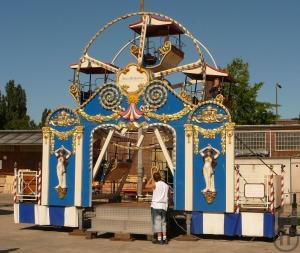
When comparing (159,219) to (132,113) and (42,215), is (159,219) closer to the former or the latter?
(132,113)

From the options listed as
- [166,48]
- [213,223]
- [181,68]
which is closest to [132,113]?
[181,68]

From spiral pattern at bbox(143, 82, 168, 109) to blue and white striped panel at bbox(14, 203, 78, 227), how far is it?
4039 mm

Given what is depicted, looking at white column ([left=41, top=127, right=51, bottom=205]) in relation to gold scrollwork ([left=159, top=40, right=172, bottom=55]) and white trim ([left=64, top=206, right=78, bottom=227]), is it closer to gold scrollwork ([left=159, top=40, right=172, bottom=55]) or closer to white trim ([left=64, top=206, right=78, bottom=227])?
white trim ([left=64, top=206, right=78, bottom=227])

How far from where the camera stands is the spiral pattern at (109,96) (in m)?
16.0

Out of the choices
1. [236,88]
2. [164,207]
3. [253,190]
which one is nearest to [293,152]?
[236,88]

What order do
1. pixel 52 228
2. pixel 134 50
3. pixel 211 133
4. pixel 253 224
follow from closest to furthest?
pixel 253 224 → pixel 211 133 → pixel 52 228 → pixel 134 50

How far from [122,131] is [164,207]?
327cm

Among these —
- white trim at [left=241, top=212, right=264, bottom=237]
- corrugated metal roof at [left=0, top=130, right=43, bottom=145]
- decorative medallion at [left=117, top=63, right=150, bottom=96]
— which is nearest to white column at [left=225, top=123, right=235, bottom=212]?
white trim at [left=241, top=212, right=264, bottom=237]

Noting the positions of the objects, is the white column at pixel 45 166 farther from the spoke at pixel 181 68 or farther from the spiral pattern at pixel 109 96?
the spoke at pixel 181 68

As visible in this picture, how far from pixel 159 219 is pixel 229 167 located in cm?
243

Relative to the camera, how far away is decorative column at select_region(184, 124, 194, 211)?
1473 cm

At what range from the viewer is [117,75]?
16078 mm

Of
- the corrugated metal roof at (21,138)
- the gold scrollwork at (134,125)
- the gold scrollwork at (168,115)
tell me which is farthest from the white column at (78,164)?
the corrugated metal roof at (21,138)

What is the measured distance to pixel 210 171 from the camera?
14.5 m
